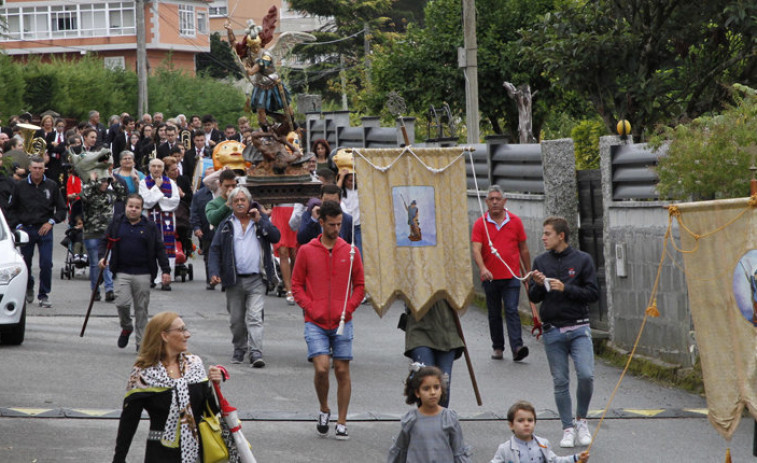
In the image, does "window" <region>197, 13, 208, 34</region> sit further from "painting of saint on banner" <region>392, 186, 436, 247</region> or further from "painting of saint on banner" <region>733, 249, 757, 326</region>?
"painting of saint on banner" <region>733, 249, 757, 326</region>

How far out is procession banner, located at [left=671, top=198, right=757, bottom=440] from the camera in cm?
865

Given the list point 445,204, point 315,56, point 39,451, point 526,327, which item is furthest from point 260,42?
point 315,56

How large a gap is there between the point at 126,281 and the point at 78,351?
3.39ft

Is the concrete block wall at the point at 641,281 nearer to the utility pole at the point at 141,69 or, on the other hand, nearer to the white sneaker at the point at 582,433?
the white sneaker at the point at 582,433

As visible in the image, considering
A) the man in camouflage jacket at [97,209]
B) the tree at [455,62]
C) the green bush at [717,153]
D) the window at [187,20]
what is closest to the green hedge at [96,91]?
the tree at [455,62]

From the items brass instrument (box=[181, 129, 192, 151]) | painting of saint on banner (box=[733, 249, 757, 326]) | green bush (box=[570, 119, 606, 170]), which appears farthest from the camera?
brass instrument (box=[181, 129, 192, 151])

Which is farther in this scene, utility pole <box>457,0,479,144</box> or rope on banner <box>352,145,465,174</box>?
utility pole <box>457,0,479,144</box>

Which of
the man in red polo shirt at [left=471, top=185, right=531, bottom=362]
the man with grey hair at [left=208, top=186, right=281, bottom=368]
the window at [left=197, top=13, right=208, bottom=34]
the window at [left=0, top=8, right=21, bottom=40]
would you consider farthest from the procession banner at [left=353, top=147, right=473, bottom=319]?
the window at [left=197, top=13, right=208, bottom=34]

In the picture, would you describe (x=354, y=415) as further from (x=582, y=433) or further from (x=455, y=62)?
(x=455, y=62)

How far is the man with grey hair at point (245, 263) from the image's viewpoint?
14141 mm

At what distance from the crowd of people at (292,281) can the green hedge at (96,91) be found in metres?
17.4

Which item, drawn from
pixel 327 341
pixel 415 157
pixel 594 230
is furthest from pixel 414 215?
pixel 594 230

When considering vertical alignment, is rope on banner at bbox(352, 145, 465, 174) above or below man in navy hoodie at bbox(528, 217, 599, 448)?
above

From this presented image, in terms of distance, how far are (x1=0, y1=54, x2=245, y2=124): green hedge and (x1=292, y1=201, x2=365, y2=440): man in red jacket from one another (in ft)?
96.6
